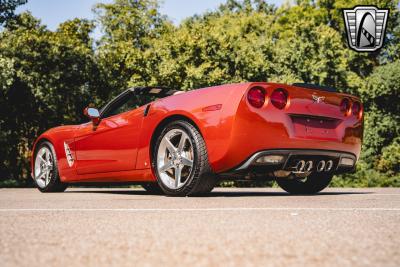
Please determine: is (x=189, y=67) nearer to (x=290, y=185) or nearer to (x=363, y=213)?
(x=290, y=185)

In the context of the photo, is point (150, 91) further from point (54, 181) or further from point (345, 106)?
point (345, 106)

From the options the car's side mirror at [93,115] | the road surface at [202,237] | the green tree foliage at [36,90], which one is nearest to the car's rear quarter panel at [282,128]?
the road surface at [202,237]

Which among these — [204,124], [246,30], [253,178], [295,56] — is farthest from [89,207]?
[246,30]

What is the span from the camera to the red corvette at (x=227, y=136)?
18.0ft

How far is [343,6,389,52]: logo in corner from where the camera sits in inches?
1051

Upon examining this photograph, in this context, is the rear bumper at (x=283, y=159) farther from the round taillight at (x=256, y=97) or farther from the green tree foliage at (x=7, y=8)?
the green tree foliage at (x=7, y=8)

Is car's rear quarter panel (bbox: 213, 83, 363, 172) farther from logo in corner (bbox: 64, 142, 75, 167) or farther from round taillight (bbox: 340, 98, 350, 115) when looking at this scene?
logo in corner (bbox: 64, 142, 75, 167)

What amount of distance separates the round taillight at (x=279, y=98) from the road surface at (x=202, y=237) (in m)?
1.56

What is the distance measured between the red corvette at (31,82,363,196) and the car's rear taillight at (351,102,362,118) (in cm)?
1

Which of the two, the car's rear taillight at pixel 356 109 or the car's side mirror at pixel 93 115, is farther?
the car's side mirror at pixel 93 115

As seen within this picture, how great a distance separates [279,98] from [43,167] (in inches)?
161

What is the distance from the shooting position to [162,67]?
23609 millimetres

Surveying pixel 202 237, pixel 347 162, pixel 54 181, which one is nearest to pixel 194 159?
pixel 347 162

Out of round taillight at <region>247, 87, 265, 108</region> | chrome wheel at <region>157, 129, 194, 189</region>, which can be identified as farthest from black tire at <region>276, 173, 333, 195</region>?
round taillight at <region>247, 87, 265, 108</region>
